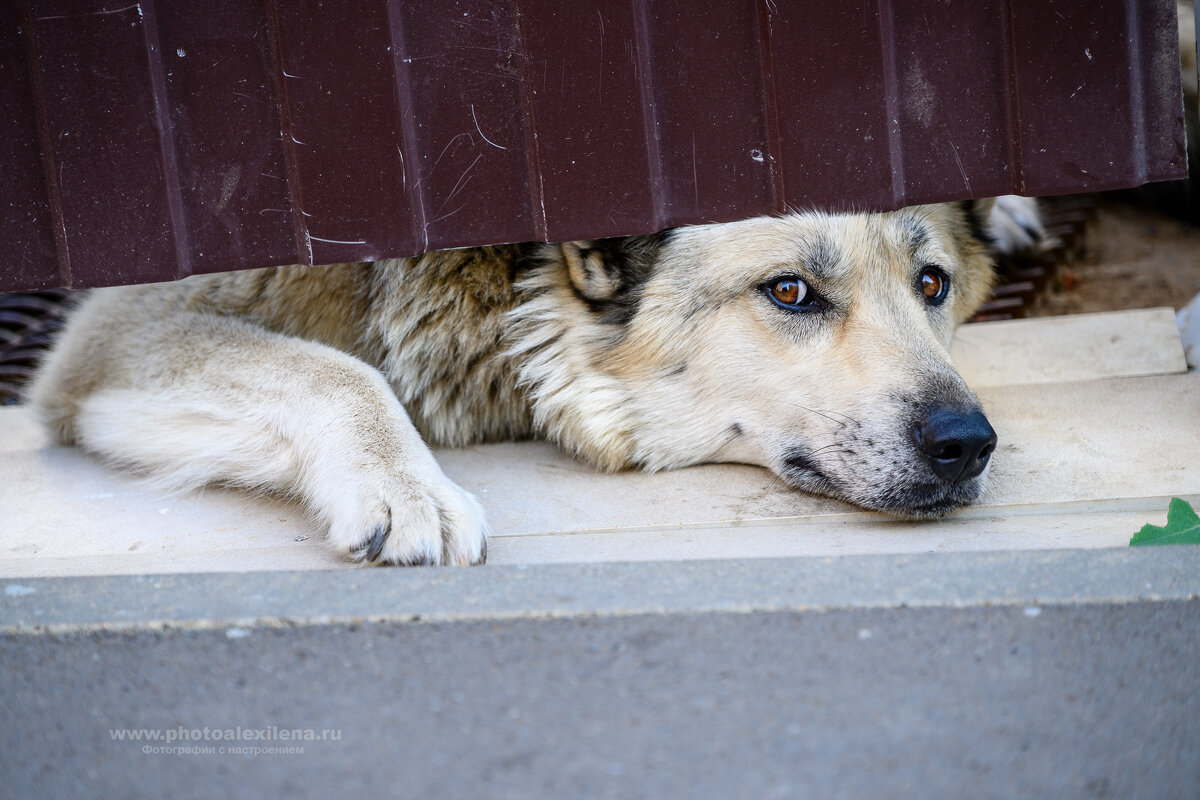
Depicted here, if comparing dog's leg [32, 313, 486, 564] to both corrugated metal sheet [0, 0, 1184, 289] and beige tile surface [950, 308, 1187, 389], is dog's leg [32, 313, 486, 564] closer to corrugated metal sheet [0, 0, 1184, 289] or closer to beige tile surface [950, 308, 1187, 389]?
corrugated metal sheet [0, 0, 1184, 289]

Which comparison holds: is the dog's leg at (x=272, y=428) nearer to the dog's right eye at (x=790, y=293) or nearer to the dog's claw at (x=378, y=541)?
the dog's claw at (x=378, y=541)

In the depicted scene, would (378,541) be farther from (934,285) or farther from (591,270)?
(934,285)

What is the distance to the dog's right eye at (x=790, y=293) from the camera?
7.73 ft

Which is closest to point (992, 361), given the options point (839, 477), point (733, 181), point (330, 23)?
point (839, 477)

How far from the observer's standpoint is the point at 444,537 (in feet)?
5.98

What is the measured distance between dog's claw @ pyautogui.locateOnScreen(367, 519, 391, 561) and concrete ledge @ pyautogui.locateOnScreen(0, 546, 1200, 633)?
16 cm

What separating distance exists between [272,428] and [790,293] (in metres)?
1.28

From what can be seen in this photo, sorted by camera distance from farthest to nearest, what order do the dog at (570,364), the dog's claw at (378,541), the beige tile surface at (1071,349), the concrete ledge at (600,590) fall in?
the beige tile surface at (1071,349) → the dog at (570,364) → the dog's claw at (378,541) → the concrete ledge at (600,590)

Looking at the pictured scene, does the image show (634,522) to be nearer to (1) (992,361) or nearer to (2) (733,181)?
(2) (733,181)

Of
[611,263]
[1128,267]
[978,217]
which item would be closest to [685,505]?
[611,263]

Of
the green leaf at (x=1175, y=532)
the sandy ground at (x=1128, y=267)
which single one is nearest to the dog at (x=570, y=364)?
the green leaf at (x=1175, y=532)

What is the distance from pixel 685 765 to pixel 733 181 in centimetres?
142

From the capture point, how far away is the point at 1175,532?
1710 mm

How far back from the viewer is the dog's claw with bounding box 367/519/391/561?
5.93 ft
